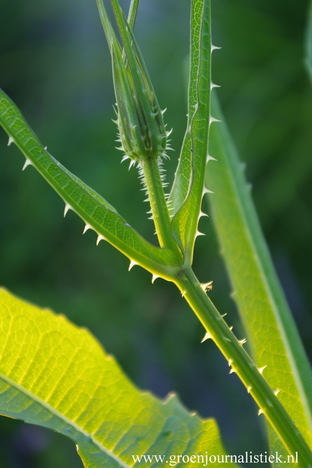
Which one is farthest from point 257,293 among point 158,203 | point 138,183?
point 138,183

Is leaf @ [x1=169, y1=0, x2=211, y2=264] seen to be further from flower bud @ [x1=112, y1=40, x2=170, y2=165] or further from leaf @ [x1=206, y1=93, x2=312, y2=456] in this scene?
leaf @ [x1=206, y1=93, x2=312, y2=456]

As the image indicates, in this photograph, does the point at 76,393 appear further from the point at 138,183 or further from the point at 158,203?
the point at 138,183

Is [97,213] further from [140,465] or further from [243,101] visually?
[243,101]

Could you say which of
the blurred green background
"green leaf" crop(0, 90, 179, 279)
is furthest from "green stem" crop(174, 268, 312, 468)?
the blurred green background

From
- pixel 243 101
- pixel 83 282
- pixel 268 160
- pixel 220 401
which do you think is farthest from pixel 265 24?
pixel 220 401

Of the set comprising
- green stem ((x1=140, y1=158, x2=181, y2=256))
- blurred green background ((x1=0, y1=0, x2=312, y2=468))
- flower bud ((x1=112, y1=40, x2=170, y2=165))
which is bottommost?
blurred green background ((x1=0, y1=0, x2=312, y2=468))

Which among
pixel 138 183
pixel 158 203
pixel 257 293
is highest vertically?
pixel 158 203
